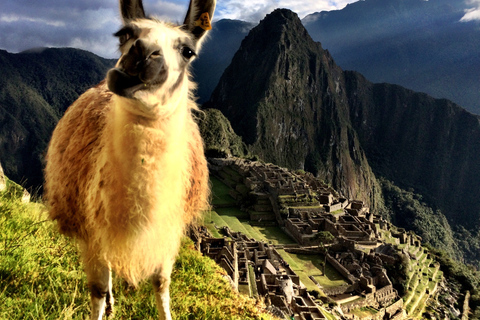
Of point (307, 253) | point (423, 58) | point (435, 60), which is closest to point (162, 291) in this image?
point (307, 253)

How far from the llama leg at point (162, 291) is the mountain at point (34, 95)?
161 feet

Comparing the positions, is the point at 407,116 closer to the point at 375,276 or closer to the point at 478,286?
the point at 478,286

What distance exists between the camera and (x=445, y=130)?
131 meters

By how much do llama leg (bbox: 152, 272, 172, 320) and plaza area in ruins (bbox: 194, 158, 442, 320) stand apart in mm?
6589

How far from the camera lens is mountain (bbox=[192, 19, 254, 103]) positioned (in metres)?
147

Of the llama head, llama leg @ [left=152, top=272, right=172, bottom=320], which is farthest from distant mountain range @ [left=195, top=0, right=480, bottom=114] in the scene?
the llama head

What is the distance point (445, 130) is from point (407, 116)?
1635 cm

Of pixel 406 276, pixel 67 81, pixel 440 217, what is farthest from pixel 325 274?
pixel 440 217

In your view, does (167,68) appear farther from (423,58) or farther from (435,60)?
(423,58)

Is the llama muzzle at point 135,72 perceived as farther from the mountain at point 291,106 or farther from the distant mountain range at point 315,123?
the mountain at point 291,106

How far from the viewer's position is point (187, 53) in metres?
1.65

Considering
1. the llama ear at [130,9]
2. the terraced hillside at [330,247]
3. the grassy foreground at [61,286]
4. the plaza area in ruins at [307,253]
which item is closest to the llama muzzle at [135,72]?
the llama ear at [130,9]

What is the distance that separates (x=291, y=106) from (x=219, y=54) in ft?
250

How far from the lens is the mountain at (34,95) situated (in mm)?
52219
